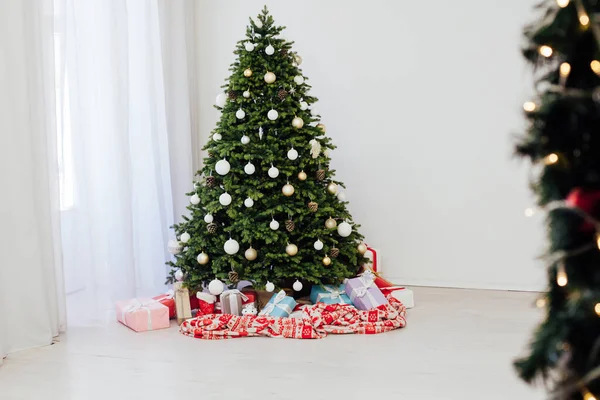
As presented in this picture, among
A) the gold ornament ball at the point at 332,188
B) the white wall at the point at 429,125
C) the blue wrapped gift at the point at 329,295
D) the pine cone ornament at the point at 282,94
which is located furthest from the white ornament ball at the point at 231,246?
the white wall at the point at 429,125

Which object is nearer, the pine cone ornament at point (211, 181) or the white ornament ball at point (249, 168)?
the white ornament ball at point (249, 168)

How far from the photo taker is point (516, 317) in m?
3.88

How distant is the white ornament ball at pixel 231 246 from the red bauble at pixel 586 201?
2.53 metres

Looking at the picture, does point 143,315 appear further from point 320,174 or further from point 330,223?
point 320,174

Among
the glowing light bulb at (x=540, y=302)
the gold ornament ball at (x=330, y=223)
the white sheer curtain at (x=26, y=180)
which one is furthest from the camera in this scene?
the gold ornament ball at (x=330, y=223)

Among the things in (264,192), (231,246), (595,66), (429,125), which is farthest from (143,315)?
(595,66)

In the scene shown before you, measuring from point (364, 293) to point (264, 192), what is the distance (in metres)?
0.75

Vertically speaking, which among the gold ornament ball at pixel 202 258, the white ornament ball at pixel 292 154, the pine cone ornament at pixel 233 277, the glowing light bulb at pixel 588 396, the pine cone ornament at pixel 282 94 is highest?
the pine cone ornament at pixel 282 94

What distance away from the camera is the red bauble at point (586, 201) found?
1433 mm

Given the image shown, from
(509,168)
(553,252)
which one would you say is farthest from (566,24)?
(509,168)

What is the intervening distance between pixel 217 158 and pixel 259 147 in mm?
239

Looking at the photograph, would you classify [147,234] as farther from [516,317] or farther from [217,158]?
[516,317]

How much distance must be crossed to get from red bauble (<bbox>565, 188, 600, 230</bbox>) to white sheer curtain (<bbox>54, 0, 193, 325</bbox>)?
2903 mm

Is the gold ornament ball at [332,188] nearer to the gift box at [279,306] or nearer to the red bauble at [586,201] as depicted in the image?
the gift box at [279,306]
